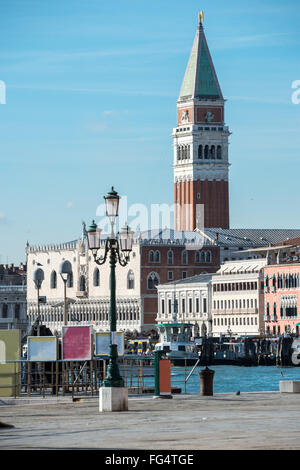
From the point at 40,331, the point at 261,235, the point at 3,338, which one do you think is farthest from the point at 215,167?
the point at 3,338

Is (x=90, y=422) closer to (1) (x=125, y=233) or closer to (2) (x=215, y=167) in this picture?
(1) (x=125, y=233)

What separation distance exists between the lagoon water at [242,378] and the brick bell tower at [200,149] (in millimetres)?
53234

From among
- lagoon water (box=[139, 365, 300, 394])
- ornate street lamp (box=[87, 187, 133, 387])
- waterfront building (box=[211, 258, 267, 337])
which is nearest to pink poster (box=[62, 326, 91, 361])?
ornate street lamp (box=[87, 187, 133, 387])

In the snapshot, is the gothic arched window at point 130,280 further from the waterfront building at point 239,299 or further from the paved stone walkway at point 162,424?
the paved stone walkway at point 162,424

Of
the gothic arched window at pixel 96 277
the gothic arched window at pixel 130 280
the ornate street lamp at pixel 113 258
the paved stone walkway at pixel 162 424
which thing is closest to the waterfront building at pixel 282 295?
the gothic arched window at pixel 130 280

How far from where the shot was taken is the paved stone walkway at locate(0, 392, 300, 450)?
1538 cm

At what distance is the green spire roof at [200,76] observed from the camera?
455 ft

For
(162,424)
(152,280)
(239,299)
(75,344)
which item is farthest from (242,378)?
(152,280)

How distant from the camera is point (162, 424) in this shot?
18281 millimetres

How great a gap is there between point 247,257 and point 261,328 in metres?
22.1

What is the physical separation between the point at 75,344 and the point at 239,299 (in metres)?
87.6

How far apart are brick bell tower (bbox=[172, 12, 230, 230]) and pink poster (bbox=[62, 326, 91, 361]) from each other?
112756 mm

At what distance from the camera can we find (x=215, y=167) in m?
145

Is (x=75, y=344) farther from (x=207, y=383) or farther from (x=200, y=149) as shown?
(x=200, y=149)
